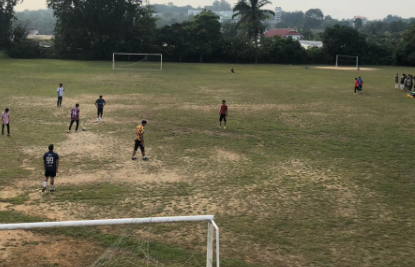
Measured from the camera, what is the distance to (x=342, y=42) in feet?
273

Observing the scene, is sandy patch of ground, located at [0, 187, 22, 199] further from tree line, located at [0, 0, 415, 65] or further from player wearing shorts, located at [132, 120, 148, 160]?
tree line, located at [0, 0, 415, 65]

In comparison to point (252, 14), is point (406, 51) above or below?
below

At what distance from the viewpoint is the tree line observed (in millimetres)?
75812

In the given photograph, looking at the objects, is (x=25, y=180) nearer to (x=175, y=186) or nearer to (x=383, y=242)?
Result: (x=175, y=186)

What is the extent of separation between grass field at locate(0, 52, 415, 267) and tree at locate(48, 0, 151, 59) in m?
46.7

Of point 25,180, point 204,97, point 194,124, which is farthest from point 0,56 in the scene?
point 25,180

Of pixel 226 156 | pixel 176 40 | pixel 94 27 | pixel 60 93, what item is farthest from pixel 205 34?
pixel 226 156

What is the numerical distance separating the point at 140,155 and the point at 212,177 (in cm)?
423

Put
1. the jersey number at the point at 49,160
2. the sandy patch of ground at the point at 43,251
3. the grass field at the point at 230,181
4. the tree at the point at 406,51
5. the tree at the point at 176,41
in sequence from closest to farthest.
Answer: the sandy patch of ground at the point at 43,251
the grass field at the point at 230,181
the jersey number at the point at 49,160
the tree at the point at 406,51
the tree at the point at 176,41

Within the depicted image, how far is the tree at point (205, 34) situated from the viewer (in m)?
80.1

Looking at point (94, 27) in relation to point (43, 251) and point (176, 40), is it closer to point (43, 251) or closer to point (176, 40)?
point (176, 40)

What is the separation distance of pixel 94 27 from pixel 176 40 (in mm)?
15627

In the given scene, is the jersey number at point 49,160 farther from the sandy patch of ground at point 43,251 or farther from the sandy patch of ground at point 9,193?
the sandy patch of ground at point 43,251

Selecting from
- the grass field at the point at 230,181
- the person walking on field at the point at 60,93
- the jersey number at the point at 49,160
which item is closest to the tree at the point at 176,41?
the grass field at the point at 230,181
